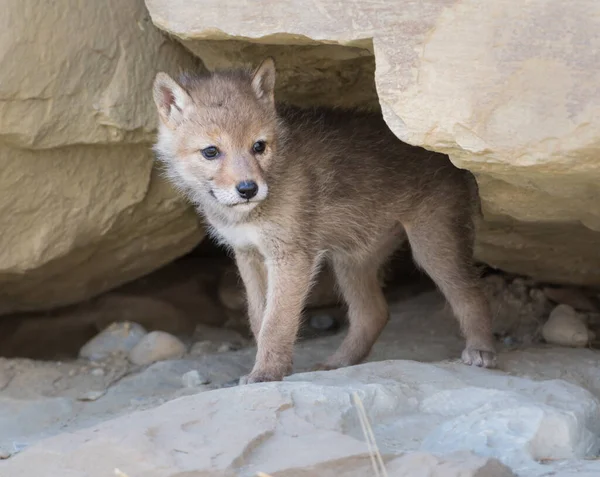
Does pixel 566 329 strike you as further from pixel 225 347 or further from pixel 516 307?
pixel 225 347

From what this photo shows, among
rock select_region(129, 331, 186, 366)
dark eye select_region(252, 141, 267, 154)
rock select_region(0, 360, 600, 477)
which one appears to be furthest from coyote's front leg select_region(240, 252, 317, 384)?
rock select_region(129, 331, 186, 366)

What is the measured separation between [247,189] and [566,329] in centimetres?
251

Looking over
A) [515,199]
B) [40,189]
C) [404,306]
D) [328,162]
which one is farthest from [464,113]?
[404,306]

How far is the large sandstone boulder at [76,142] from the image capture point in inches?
172

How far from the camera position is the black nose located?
432cm

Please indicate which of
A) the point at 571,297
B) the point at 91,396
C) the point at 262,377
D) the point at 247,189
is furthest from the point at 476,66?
the point at 571,297

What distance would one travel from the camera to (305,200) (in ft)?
15.5

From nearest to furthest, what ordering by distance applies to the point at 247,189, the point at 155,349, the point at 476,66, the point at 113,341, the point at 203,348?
the point at 476,66
the point at 247,189
the point at 155,349
the point at 113,341
the point at 203,348

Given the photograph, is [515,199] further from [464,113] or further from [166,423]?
[166,423]

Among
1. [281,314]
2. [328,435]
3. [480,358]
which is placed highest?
[328,435]

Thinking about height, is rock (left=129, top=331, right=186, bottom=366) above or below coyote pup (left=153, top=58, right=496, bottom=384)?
below

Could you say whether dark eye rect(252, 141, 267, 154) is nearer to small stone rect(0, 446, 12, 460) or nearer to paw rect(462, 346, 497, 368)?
paw rect(462, 346, 497, 368)

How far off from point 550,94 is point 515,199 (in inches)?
48.0

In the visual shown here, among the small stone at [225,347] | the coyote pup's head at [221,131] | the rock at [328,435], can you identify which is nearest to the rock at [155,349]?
the small stone at [225,347]
